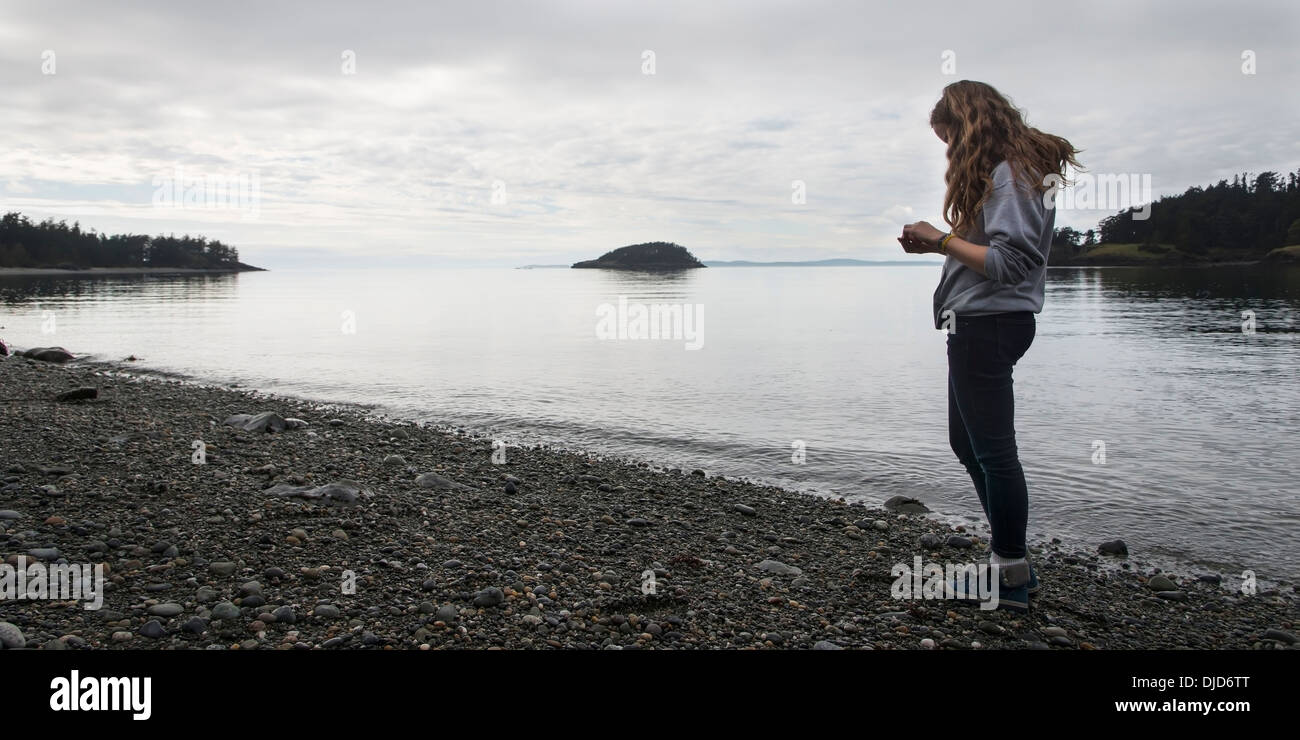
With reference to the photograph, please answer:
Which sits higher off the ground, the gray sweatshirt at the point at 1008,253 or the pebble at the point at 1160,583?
the gray sweatshirt at the point at 1008,253

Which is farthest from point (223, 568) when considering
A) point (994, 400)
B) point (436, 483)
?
point (994, 400)

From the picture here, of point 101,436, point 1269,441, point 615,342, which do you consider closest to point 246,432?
point 101,436

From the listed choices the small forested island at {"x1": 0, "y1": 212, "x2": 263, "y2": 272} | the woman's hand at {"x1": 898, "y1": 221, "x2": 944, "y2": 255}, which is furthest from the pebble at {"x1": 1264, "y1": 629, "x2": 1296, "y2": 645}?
the small forested island at {"x1": 0, "y1": 212, "x2": 263, "y2": 272}

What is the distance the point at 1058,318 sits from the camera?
42.1m

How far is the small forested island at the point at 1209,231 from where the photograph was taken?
459 ft

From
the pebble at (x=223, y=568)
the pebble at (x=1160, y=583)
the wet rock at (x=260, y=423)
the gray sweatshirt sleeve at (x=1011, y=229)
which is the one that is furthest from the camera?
the wet rock at (x=260, y=423)

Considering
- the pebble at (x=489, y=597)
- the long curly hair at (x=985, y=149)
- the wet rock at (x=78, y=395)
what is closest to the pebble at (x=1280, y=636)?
the long curly hair at (x=985, y=149)

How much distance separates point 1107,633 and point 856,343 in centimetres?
2617

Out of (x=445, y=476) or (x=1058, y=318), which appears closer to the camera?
(x=445, y=476)

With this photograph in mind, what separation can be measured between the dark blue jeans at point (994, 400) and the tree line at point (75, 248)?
187 meters

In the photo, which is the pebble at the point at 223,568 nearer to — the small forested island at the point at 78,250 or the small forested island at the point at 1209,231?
the small forested island at the point at 1209,231

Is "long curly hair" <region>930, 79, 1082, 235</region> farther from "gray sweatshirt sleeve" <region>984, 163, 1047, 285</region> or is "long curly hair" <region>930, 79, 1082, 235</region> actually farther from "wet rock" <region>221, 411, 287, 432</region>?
"wet rock" <region>221, 411, 287, 432</region>
